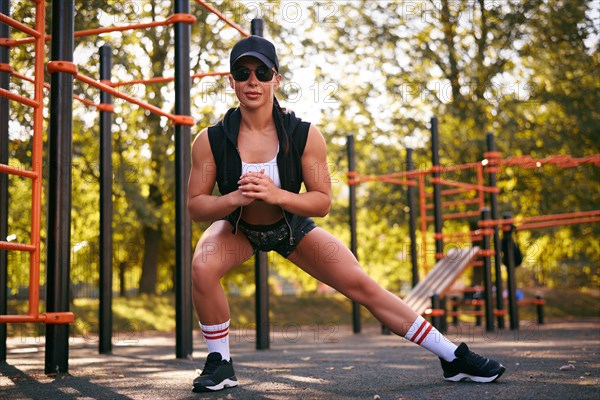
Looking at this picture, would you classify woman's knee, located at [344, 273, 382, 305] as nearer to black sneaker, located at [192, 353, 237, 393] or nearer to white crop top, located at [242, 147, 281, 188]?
white crop top, located at [242, 147, 281, 188]

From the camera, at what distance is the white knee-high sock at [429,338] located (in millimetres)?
3572

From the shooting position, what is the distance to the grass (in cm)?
1342

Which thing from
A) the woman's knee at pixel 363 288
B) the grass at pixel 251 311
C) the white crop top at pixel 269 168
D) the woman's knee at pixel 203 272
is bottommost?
the grass at pixel 251 311

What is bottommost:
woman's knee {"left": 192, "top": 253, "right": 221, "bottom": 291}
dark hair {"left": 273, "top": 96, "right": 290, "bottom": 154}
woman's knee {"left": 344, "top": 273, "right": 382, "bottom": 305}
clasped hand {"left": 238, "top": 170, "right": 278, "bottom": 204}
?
woman's knee {"left": 344, "top": 273, "right": 382, "bottom": 305}

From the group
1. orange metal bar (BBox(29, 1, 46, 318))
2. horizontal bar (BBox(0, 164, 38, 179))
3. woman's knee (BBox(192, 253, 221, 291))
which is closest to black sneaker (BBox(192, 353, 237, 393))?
woman's knee (BBox(192, 253, 221, 291))

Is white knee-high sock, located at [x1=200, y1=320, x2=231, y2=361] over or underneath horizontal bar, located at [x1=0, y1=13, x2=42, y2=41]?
underneath

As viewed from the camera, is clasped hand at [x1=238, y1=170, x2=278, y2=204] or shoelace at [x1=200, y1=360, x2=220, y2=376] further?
shoelace at [x1=200, y1=360, x2=220, y2=376]

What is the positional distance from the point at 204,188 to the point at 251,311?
1211 cm

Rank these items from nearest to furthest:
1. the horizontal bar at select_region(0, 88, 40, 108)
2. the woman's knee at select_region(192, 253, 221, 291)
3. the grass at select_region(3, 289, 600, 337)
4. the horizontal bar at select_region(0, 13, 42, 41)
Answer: the woman's knee at select_region(192, 253, 221, 291) → the horizontal bar at select_region(0, 88, 40, 108) → the horizontal bar at select_region(0, 13, 42, 41) → the grass at select_region(3, 289, 600, 337)

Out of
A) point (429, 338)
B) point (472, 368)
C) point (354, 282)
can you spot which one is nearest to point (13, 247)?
point (354, 282)

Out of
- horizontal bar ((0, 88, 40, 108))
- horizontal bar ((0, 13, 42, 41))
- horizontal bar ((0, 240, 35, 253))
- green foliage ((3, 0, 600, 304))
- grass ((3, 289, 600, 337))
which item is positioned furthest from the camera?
green foliage ((3, 0, 600, 304))

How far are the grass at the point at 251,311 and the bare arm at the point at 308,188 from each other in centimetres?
978

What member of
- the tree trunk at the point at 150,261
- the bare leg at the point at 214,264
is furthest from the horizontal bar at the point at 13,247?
the tree trunk at the point at 150,261

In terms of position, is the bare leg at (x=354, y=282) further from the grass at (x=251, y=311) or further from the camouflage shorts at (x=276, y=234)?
the grass at (x=251, y=311)
